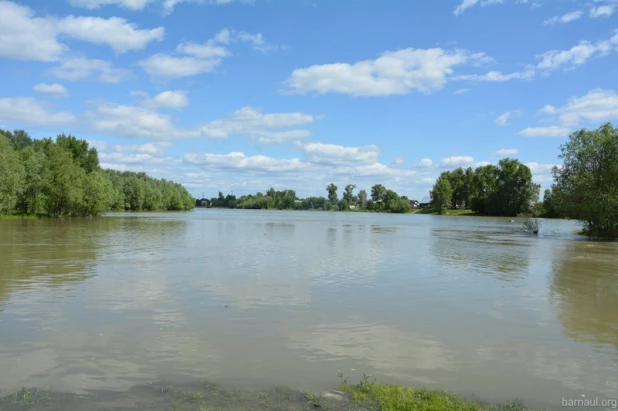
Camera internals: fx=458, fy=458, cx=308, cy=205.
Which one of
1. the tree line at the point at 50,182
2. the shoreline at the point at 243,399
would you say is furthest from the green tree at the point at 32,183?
the shoreline at the point at 243,399

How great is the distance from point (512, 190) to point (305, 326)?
440 feet

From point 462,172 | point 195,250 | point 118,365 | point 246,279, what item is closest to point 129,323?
point 118,365

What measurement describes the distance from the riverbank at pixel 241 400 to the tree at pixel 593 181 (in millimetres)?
47120

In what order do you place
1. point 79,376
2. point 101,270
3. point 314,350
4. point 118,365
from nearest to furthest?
point 79,376 → point 118,365 → point 314,350 → point 101,270

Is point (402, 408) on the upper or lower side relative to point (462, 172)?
lower

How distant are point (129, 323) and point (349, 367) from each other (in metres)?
6.06

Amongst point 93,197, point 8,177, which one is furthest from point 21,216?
point 8,177

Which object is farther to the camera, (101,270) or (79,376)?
(101,270)

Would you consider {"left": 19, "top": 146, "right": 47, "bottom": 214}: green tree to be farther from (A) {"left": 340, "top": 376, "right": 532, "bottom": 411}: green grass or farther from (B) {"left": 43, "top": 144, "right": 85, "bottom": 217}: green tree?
(A) {"left": 340, "top": 376, "right": 532, "bottom": 411}: green grass

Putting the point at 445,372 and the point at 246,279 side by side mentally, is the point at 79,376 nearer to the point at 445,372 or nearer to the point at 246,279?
the point at 445,372

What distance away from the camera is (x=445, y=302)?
15492 millimetres

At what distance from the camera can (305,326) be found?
470 inches

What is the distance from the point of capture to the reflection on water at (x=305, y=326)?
846 cm

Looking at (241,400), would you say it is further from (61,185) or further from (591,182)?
(61,185)
